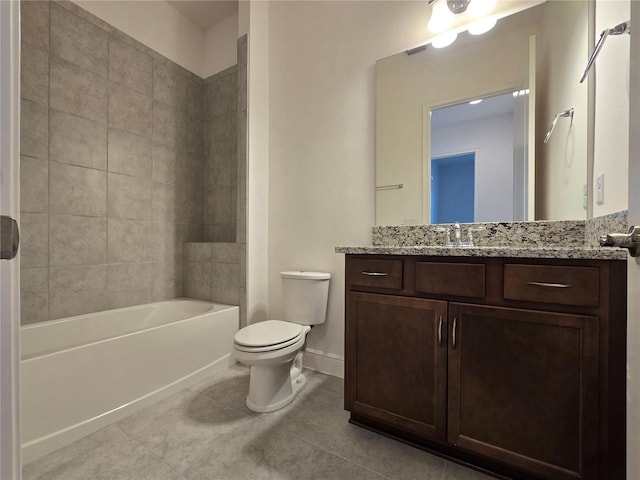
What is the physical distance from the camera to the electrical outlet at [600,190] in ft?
3.85

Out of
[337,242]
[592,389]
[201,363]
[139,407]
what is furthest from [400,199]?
[139,407]

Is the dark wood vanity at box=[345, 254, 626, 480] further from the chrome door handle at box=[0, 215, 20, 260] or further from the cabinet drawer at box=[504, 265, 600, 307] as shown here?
the chrome door handle at box=[0, 215, 20, 260]

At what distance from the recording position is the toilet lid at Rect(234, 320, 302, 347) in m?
1.53

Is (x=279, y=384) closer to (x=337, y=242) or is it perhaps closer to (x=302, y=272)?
(x=302, y=272)

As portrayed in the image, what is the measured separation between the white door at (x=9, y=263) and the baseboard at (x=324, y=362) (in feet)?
5.83

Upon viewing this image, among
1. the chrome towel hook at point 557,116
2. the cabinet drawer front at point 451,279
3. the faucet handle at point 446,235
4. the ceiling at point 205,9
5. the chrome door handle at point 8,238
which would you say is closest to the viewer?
the chrome door handle at point 8,238

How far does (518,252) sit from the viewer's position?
1.04 meters

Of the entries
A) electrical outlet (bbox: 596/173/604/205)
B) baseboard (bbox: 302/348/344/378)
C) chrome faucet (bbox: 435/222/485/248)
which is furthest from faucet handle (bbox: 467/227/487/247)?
baseboard (bbox: 302/348/344/378)

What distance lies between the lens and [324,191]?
2135 mm

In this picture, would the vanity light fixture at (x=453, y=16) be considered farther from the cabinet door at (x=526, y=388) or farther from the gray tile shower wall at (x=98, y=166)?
the gray tile shower wall at (x=98, y=166)

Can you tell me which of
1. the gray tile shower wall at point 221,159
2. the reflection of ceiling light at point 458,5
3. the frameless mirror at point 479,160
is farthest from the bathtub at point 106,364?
the reflection of ceiling light at point 458,5

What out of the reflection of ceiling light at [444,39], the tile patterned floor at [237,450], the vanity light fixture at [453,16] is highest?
the vanity light fixture at [453,16]

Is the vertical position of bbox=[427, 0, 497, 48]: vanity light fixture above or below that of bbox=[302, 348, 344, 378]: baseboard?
above

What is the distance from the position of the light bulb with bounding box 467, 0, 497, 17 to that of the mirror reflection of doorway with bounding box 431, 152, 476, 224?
772 millimetres
